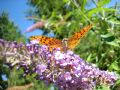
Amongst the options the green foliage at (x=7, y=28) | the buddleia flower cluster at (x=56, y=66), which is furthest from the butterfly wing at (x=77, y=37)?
the green foliage at (x=7, y=28)

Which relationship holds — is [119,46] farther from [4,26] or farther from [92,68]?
[4,26]

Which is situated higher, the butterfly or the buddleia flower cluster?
the butterfly

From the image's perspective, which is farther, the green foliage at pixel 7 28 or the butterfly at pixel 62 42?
the green foliage at pixel 7 28

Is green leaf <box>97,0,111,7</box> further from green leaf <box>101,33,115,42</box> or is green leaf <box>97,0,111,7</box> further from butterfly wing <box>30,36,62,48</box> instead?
butterfly wing <box>30,36,62,48</box>

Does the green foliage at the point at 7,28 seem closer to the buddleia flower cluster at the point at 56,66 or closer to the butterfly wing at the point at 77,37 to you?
the butterfly wing at the point at 77,37

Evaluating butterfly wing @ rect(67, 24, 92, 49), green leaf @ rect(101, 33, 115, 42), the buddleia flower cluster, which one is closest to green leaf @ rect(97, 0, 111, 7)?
green leaf @ rect(101, 33, 115, 42)

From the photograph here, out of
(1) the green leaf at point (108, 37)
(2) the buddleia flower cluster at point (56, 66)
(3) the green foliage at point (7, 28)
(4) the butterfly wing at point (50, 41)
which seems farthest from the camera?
(3) the green foliage at point (7, 28)

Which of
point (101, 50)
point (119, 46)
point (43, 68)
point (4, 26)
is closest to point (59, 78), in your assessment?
point (43, 68)

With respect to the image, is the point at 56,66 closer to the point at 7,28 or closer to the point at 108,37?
the point at 108,37
